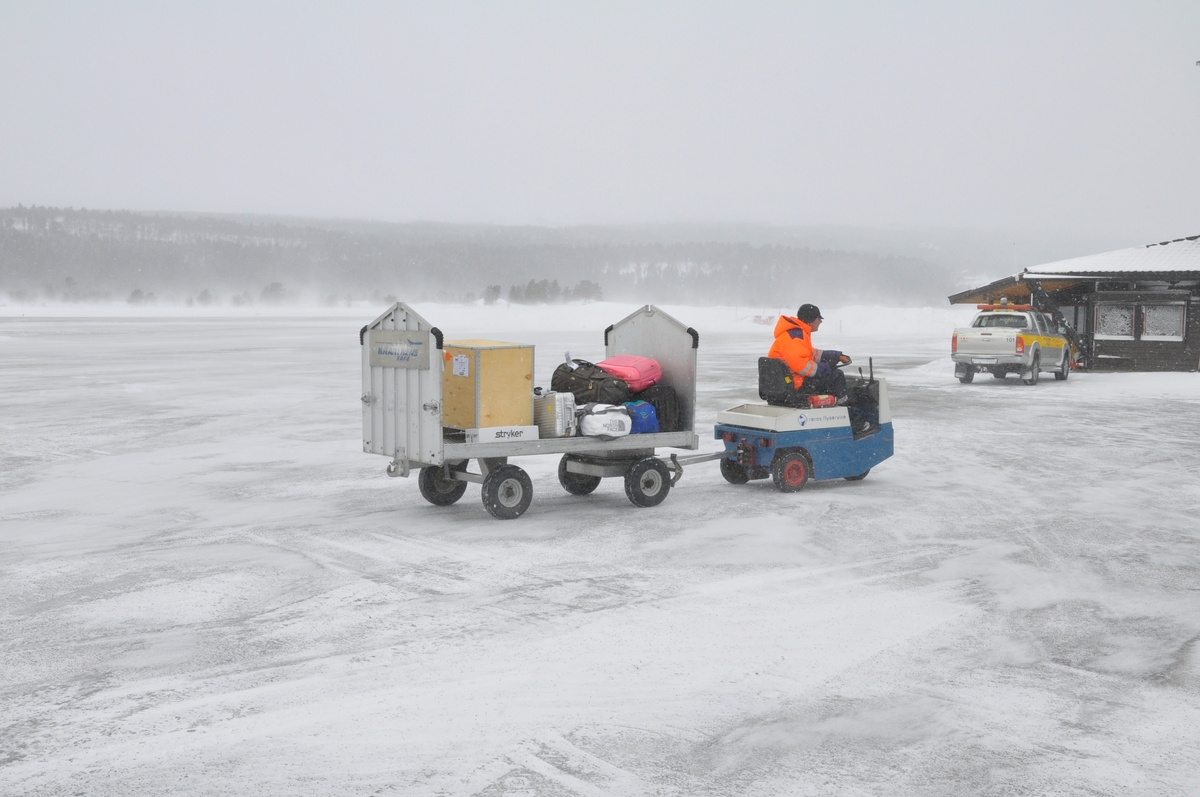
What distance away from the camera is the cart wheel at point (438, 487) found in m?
10.6

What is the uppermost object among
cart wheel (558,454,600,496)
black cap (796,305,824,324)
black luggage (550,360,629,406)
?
black cap (796,305,824,324)

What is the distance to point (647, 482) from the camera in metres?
10.7

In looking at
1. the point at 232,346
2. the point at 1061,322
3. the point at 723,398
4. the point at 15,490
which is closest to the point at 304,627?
the point at 15,490

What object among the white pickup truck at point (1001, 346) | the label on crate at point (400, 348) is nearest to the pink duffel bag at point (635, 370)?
the label on crate at point (400, 348)

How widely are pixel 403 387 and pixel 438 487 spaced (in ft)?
4.35

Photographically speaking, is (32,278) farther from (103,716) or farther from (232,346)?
(103,716)

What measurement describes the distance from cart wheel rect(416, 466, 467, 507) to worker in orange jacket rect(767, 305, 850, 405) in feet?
11.5

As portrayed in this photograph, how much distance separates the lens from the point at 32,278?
186375mm

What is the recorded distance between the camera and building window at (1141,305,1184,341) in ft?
107

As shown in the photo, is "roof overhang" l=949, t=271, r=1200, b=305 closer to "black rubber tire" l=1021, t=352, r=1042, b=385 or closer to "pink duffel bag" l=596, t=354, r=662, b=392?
"black rubber tire" l=1021, t=352, r=1042, b=385

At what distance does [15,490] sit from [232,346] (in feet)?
100

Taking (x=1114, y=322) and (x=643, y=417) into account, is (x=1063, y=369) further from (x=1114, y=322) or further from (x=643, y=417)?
(x=643, y=417)

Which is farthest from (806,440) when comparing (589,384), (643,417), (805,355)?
(589,384)

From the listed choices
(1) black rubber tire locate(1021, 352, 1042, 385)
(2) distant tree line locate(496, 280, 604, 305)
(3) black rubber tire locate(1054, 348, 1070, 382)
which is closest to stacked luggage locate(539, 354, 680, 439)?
(1) black rubber tire locate(1021, 352, 1042, 385)
